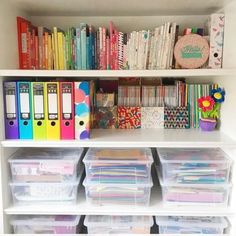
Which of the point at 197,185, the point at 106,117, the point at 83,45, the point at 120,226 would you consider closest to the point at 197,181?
the point at 197,185

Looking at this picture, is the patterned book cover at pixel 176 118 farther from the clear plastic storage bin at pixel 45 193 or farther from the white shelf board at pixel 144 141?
the clear plastic storage bin at pixel 45 193

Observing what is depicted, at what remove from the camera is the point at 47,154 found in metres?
1.41

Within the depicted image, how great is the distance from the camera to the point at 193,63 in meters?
1.39

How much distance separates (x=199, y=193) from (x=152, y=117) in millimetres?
453

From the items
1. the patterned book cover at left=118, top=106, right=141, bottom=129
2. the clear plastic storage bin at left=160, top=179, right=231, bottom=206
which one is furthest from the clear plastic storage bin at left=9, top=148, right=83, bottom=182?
the clear plastic storage bin at left=160, top=179, right=231, bottom=206

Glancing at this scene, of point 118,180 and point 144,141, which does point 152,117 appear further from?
point 118,180

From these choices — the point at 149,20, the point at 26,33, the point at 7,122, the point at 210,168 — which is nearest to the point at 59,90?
the point at 7,122

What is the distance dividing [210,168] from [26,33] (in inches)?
43.3

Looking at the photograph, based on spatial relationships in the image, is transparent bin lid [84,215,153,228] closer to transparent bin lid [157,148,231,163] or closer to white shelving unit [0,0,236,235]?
white shelving unit [0,0,236,235]

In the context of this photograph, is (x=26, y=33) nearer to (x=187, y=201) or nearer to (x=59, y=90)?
(x=59, y=90)

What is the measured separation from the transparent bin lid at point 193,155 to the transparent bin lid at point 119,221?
1.01ft

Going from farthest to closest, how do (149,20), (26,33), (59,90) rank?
(149,20)
(26,33)
(59,90)

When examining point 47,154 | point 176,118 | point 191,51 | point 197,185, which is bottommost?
point 197,185

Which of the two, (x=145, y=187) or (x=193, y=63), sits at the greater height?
(x=193, y=63)
